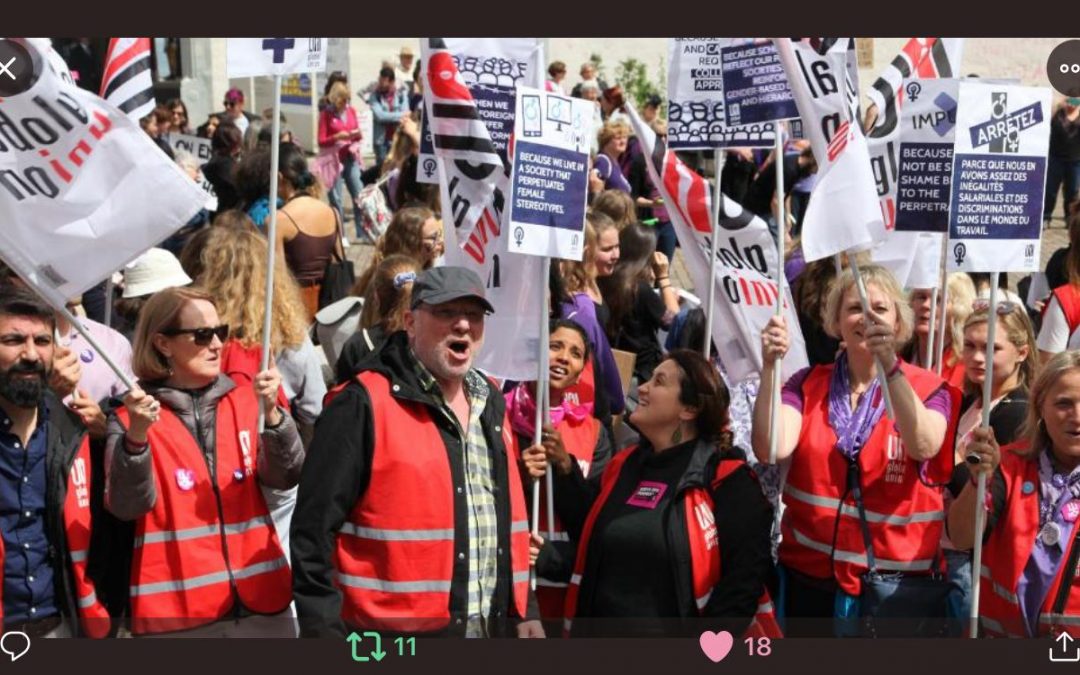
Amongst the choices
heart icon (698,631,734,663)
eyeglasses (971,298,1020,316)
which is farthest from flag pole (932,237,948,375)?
heart icon (698,631,734,663)

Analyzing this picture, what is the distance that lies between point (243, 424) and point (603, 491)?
1.24 meters

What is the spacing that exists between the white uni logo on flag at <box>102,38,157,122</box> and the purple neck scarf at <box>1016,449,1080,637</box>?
176 inches

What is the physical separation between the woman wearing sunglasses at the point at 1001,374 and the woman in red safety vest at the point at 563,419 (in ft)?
4.64

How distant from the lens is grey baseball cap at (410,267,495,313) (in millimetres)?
4922

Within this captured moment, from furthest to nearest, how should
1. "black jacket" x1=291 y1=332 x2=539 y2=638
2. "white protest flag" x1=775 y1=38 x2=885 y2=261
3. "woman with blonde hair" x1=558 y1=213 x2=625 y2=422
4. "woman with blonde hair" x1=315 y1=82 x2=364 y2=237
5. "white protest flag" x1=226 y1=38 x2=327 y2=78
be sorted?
"woman with blonde hair" x1=315 y1=82 x2=364 y2=237, "woman with blonde hair" x1=558 y1=213 x2=625 y2=422, "white protest flag" x1=226 y1=38 x2=327 y2=78, "white protest flag" x1=775 y1=38 x2=885 y2=261, "black jacket" x1=291 y1=332 x2=539 y2=638

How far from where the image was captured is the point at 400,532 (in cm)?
482

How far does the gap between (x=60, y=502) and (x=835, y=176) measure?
2858 mm

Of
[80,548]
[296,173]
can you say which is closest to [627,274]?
[296,173]

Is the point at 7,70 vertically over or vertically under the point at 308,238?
over

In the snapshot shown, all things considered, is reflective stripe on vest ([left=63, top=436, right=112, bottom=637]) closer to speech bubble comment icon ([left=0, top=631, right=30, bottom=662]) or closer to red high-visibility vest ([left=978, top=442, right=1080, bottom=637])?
speech bubble comment icon ([left=0, top=631, right=30, bottom=662])

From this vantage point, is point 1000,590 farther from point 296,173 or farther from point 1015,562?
point 296,173

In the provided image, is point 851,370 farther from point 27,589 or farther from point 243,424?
point 27,589

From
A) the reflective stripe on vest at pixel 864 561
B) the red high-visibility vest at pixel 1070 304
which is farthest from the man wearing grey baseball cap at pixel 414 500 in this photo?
the red high-visibility vest at pixel 1070 304

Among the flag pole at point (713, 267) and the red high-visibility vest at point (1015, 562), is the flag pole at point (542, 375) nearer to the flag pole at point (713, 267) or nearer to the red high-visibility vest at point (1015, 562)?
the flag pole at point (713, 267)
